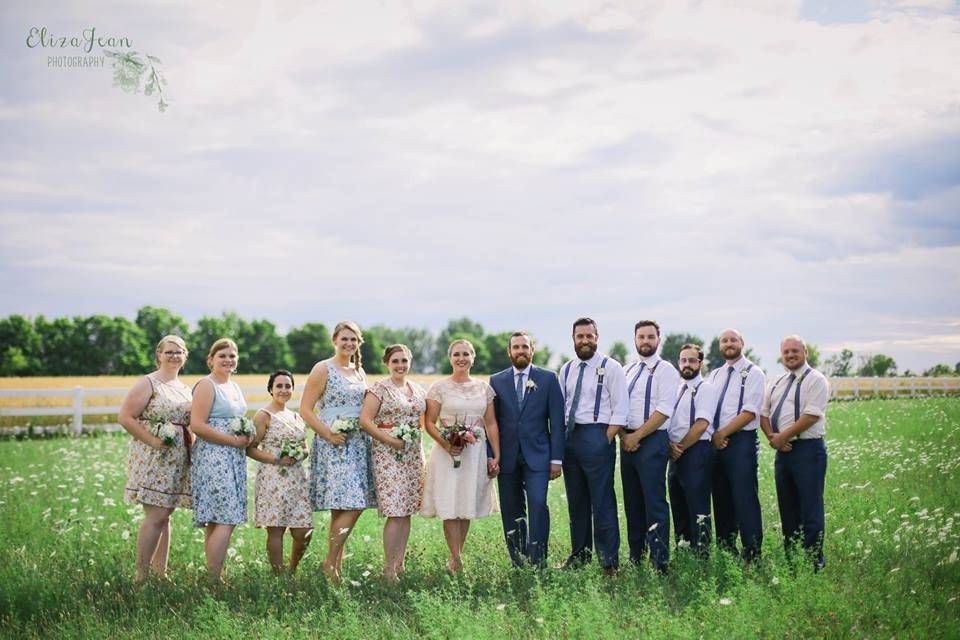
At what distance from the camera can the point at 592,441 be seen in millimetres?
9297

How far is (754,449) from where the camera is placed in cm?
947

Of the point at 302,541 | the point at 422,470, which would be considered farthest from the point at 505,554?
the point at 302,541

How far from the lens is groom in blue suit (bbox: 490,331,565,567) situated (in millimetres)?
9167

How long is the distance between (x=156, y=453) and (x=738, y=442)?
6380 millimetres

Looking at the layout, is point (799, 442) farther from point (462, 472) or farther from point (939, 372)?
point (939, 372)

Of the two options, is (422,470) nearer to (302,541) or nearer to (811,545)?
(302,541)

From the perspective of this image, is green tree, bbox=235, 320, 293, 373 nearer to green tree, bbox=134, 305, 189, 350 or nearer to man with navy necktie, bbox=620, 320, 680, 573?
green tree, bbox=134, 305, 189, 350

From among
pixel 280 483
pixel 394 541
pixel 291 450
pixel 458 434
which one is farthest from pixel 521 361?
pixel 280 483

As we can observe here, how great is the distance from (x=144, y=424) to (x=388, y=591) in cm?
317

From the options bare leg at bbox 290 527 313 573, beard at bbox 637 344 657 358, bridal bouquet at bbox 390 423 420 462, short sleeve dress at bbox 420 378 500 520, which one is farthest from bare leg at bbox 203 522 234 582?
beard at bbox 637 344 657 358

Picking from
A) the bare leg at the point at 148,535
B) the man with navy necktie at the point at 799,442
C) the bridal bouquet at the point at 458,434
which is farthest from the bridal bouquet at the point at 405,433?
the man with navy necktie at the point at 799,442

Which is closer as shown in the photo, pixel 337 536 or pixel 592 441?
pixel 337 536

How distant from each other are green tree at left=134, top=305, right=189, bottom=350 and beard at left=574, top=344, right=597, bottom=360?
355ft

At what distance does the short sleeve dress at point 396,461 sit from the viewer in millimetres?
9156
